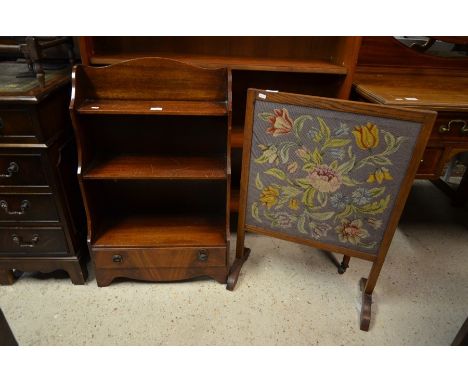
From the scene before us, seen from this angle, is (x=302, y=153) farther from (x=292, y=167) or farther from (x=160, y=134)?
(x=160, y=134)

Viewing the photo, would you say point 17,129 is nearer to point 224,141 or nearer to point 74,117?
point 74,117

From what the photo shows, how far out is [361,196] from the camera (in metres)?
1.30

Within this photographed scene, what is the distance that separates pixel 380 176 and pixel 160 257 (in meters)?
1.02

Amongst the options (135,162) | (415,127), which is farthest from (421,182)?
(135,162)

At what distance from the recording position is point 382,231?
1330 millimetres

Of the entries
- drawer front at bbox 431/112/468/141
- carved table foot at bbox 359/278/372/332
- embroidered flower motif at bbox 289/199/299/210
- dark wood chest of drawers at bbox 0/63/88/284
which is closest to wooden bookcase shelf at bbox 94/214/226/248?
dark wood chest of drawers at bbox 0/63/88/284

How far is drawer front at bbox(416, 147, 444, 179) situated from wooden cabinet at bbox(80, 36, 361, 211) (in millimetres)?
464

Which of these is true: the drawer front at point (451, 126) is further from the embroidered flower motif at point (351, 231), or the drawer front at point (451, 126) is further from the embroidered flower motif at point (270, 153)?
the embroidered flower motif at point (270, 153)

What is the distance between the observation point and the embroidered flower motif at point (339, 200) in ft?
4.36

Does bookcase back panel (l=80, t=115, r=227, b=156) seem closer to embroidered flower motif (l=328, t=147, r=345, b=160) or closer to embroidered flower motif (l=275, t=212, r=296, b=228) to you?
embroidered flower motif (l=275, t=212, r=296, b=228)

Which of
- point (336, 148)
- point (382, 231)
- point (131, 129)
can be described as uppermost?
point (336, 148)

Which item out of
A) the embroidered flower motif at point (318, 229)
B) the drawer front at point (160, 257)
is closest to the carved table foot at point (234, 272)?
the drawer front at point (160, 257)

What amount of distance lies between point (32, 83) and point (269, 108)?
951 mm

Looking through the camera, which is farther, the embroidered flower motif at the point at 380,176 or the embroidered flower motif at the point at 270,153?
the embroidered flower motif at the point at 270,153
